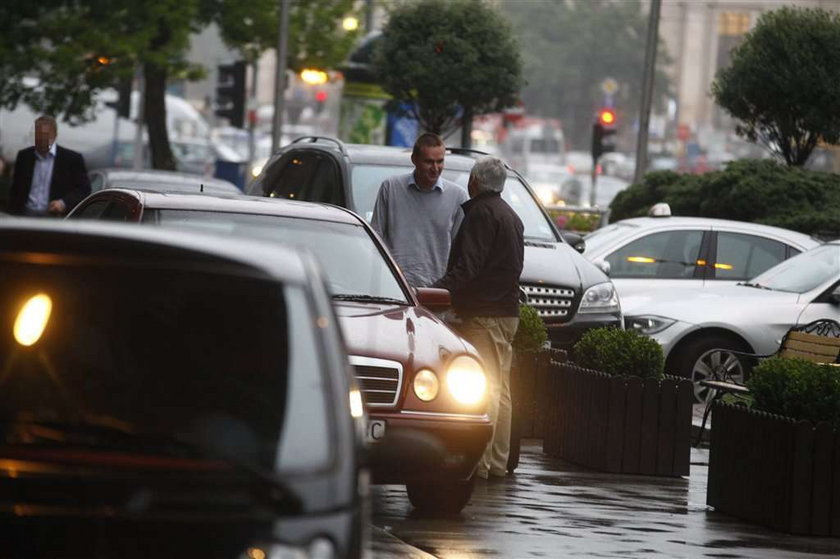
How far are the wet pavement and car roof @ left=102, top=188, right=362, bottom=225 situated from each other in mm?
1462

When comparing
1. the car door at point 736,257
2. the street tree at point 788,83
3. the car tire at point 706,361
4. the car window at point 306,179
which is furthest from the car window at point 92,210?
the street tree at point 788,83

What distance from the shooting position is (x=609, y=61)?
371 feet

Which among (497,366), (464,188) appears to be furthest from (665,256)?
(497,366)

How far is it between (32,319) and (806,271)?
13.1 metres

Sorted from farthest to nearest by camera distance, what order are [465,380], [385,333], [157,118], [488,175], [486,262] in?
[157,118] → [488,175] → [486,262] → [385,333] → [465,380]

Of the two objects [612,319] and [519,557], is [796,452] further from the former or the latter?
[612,319]

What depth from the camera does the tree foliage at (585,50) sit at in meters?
112

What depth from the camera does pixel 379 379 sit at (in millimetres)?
9273

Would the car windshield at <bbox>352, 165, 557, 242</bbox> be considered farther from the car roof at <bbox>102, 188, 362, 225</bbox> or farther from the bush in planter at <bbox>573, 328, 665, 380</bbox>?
the car roof at <bbox>102, 188, 362, 225</bbox>

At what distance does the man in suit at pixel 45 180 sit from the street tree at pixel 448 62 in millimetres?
12634

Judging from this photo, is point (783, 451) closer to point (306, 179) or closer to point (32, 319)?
point (32, 319)

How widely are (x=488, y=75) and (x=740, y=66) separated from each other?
567 centimetres

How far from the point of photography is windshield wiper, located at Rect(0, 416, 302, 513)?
195 inches

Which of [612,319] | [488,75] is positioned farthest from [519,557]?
[488,75]
